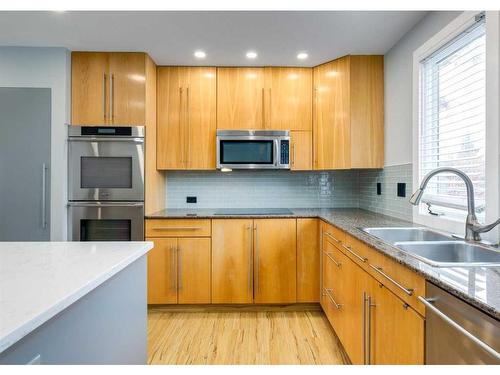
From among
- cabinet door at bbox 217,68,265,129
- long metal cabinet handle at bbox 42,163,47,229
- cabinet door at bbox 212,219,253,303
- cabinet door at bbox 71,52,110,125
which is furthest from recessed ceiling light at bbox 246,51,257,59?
long metal cabinet handle at bbox 42,163,47,229

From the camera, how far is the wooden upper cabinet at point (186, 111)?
10.00 ft

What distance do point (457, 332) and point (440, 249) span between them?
0.79 meters

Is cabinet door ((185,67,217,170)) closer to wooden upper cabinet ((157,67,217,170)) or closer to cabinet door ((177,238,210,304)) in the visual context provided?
wooden upper cabinet ((157,67,217,170))

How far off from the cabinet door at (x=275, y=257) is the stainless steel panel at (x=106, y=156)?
116 cm

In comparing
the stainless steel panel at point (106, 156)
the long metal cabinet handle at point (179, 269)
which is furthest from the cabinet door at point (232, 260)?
the stainless steel panel at point (106, 156)

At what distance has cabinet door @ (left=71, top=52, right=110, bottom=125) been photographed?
2.76 m

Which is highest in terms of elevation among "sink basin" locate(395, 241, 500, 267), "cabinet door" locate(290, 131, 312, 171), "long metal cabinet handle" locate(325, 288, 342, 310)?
"cabinet door" locate(290, 131, 312, 171)

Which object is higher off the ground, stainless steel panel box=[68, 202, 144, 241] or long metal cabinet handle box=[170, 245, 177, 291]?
stainless steel panel box=[68, 202, 144, 241]

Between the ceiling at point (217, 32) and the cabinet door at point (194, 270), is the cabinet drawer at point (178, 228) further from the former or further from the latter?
the ceiling at point (217, 32)

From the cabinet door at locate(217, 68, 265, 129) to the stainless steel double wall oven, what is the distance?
0.82 m

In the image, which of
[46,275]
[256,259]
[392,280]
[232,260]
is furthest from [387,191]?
[46,275]

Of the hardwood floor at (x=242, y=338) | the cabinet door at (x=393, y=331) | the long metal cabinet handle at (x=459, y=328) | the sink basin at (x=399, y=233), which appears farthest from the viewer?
the hardwood floor at (x=242, y=338)

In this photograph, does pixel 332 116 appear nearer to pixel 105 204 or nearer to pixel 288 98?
pixel 288 98

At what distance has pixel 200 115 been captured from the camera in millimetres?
3049
